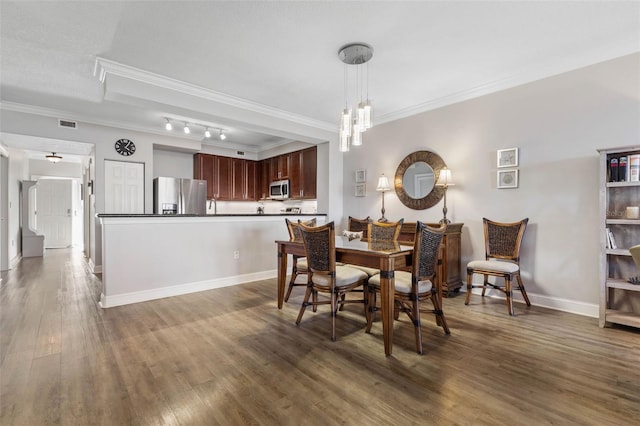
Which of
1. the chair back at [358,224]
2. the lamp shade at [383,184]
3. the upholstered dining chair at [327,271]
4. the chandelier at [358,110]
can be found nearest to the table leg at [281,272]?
the upholstered dining chair at [327,271]

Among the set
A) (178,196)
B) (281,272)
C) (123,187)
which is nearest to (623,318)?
(281,272)

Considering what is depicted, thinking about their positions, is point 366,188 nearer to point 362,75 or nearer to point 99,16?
point 362,75

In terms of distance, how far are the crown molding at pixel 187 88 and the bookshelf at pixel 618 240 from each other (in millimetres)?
3737

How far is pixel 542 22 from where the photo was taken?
2525 mm

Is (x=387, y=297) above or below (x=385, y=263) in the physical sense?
below

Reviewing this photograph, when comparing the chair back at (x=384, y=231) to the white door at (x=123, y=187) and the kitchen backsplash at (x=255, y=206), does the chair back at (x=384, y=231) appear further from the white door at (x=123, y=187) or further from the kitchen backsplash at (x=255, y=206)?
the white door at (x=123, y=187)

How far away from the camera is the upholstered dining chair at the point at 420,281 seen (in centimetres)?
228

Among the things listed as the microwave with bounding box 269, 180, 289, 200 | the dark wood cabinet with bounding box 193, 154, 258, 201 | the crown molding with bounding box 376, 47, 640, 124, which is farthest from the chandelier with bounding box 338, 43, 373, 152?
the dark wood cabinet with bounding box 193, 154, 258, 201

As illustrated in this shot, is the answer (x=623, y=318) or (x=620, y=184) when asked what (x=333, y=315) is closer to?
(x=623, y=318)

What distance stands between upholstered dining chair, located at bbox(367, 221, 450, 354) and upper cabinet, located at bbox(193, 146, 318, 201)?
3.48m

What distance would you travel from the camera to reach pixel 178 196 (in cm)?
593

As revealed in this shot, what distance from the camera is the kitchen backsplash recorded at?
256 inches

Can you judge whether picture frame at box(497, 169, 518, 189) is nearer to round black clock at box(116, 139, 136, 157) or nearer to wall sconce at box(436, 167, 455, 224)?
wall sconce at box(436, 167, 455, 224)

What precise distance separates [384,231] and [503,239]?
1412 millimetres
